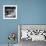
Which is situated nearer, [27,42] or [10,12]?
[27,42]

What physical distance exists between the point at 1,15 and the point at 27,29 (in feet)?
2.93

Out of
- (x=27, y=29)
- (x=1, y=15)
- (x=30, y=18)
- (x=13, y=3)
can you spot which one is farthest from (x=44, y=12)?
(x=1, y=15)

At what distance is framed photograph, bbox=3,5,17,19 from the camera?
13.3 ft

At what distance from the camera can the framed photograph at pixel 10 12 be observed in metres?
4.05

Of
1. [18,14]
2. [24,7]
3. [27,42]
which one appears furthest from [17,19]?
[27,42]

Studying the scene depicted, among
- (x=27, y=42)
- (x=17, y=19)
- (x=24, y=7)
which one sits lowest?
(x=27, y=42)

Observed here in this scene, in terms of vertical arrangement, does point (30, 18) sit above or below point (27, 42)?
above

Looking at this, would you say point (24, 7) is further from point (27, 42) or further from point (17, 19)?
point (27, 42)

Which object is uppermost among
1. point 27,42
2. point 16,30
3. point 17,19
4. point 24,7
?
point 24,7

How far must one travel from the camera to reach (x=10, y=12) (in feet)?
13.4

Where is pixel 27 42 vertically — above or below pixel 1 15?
below

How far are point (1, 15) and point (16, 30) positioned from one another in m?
0.64

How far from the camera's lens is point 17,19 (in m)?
4.09

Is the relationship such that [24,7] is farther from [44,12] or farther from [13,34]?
[13,34]
